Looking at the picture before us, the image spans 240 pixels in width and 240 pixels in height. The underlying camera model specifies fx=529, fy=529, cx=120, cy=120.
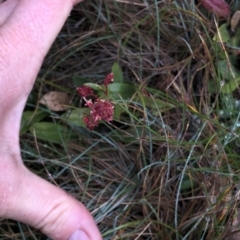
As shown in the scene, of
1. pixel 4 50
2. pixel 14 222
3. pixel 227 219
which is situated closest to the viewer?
pixel 4 50

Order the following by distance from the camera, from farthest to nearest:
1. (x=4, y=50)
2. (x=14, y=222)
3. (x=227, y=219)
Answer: (x=14, y=222), (x=227, y=219), (x=4, y=50)

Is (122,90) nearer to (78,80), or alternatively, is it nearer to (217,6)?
(78,80)

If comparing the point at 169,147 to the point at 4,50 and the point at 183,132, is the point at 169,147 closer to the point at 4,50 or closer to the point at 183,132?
the point at 183,132

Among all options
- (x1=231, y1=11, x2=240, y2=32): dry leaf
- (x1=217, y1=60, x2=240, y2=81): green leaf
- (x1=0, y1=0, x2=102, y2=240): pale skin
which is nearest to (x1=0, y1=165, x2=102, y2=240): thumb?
(x1=0, y1=0, x2=102, y2=240): pale skin

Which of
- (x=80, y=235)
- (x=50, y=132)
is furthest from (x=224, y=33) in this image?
(x=80, y=235)

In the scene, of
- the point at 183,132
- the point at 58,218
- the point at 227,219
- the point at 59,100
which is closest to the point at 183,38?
the point at 183,132

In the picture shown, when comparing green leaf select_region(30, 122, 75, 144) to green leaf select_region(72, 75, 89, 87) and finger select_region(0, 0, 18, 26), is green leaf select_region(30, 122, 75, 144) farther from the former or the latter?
finger select_region(0, 0, 18, 26)

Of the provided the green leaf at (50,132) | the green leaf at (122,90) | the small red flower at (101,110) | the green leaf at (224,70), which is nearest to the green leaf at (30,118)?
the green leaf at (50,132)
